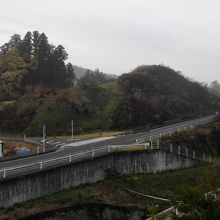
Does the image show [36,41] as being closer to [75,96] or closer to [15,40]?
[15,40]

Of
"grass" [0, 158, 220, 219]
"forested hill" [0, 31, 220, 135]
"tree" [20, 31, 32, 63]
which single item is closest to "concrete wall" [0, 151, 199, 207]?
"grass" [0, 158, 220, 219]

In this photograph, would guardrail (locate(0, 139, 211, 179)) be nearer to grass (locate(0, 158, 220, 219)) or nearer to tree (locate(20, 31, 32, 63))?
grass (locate(0, 158, 220, 219))

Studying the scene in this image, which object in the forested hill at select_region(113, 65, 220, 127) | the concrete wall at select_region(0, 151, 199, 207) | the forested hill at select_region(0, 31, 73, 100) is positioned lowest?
the concrete wall at select_region(0, 151, 199, 207)

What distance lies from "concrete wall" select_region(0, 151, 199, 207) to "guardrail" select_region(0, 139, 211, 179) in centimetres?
46

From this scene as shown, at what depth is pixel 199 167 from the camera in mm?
39219

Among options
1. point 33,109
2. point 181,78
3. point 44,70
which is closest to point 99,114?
point 33,109

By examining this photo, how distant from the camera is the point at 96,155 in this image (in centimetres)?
3186

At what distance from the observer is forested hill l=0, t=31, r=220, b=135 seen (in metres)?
58.9

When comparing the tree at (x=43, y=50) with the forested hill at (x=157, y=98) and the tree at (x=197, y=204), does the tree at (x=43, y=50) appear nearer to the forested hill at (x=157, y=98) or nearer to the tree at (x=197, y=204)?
the forested hill at (x=157, y=98)

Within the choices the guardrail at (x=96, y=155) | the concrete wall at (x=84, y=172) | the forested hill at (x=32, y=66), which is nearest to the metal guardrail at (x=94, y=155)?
the guardrail at (x=96, y=155)

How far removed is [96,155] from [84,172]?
248 centimetres

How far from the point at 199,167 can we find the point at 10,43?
6242 cm

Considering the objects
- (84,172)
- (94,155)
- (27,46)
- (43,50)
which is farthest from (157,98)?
(84,172)

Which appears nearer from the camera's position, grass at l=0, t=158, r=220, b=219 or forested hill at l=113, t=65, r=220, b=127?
grass at l=0, t=158, r=220, b=219
